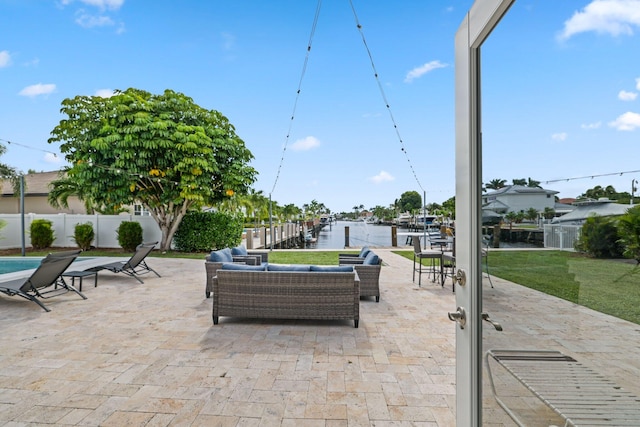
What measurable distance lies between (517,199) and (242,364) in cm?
284

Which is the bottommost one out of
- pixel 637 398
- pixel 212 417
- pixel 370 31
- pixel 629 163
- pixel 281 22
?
pixel 212 417

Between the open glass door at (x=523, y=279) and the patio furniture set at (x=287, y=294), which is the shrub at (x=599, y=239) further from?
the patio furniture set at (x=287, y=294)

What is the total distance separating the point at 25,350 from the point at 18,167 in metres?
18.5

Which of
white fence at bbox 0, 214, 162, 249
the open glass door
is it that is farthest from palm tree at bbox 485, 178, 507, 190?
white fence at bbox 0, 214, 162, 249

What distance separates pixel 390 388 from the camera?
2789mm

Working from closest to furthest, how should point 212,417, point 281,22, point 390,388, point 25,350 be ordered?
point 212,417 → point 390,388 → point 25,350 → point 281,22

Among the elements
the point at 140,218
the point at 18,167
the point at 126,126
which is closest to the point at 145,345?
the point at 126,126

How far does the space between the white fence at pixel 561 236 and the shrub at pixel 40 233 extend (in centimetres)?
1700

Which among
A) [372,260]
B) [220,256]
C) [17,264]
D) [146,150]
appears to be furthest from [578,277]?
[17,264]

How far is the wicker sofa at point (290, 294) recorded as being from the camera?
4258 millimetres

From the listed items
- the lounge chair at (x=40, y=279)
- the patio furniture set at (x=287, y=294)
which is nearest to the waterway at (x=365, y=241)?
the patio furniture set at (x=287, y=294)

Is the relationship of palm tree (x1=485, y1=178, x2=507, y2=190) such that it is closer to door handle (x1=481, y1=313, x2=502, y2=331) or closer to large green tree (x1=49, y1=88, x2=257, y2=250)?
door handle (x1=481, y1=313, x2=502, y2=331)

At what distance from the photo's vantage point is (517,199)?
4.42ft

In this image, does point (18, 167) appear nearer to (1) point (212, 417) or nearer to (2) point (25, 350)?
(2) point (25, 350)
